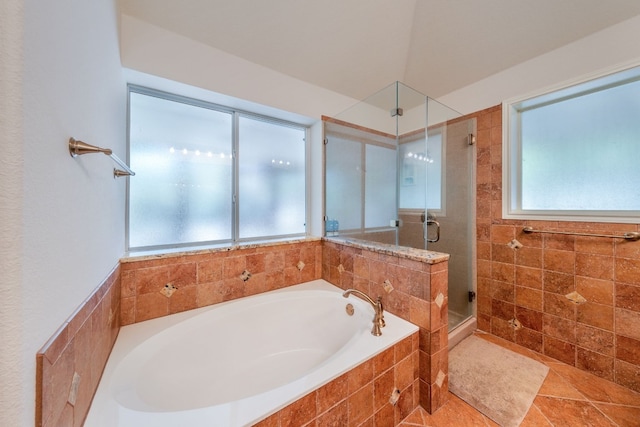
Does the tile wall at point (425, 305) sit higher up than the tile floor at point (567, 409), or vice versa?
the tile wall at point (425, 305)

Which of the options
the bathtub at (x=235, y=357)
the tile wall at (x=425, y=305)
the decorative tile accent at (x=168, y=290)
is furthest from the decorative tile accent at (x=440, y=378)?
the decorative tile accent at (x=168, y=290)

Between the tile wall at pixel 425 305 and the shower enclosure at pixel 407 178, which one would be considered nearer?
the tile wall at pixel 425 305

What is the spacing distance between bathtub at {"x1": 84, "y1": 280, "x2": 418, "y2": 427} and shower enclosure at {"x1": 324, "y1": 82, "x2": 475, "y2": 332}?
758 millimetres

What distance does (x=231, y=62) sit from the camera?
5.74ft

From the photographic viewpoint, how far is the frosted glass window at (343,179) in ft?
7.63

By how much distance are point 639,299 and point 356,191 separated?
2057 mm

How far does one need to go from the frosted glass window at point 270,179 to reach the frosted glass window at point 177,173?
0.48 ft

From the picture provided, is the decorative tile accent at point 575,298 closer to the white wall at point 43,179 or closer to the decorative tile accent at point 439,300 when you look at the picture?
the decorative tile accent at point 439,300

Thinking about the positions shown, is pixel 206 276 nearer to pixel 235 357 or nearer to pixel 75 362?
pixel 235 357

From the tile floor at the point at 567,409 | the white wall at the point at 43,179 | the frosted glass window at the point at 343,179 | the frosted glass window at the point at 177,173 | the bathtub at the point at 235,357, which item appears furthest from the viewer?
the frosted glass window at the point at 343,179

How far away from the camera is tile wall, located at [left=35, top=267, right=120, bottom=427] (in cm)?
53

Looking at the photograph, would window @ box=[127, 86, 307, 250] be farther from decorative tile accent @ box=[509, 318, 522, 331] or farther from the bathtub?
decorative tile accent @ box=[509, 318, 522, 331]

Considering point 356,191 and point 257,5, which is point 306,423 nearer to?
point 356,191

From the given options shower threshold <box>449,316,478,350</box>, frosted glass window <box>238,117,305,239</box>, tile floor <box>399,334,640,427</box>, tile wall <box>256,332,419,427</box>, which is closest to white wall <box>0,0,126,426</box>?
tile wall <box>256,332,419,427</box>
